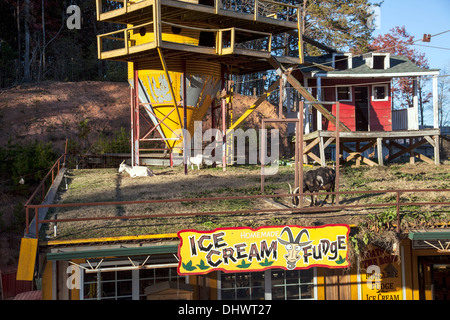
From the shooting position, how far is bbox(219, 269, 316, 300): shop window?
14.4m

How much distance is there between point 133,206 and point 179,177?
6.03 meters

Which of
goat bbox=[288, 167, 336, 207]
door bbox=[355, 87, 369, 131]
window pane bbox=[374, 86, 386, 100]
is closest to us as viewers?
goat bbox=[288, 167, 336, 207]

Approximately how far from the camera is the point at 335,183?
17312mm

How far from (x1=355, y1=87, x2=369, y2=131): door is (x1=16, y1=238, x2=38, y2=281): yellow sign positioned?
21446mm

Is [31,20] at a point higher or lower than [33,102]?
higher

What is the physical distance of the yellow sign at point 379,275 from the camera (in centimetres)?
1441

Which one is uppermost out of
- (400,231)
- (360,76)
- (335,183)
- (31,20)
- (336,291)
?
(31,20)

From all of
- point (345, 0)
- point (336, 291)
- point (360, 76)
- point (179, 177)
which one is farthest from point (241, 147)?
point (336, 291)

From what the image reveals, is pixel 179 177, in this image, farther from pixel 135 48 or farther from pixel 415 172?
pixel 415 172

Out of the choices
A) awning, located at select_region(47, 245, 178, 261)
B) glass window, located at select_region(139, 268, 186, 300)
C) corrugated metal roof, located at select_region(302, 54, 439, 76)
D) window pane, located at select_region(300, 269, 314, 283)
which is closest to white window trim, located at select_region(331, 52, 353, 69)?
corrugated metal roof, located at select_region(302, 54, 439, 76)

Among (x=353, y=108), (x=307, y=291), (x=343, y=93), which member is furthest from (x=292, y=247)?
(x=343, y=93)

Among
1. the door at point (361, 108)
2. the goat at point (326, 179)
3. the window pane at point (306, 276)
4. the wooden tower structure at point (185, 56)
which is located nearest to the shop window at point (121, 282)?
the window pane at point (306, 276)

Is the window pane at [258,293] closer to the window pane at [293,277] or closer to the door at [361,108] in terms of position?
the window pane at [293,277]

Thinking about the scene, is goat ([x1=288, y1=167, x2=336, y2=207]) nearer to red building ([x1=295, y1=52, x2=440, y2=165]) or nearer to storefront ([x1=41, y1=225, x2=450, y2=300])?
storefront ([x1=41, y1=225, x2=450, y2=300])
